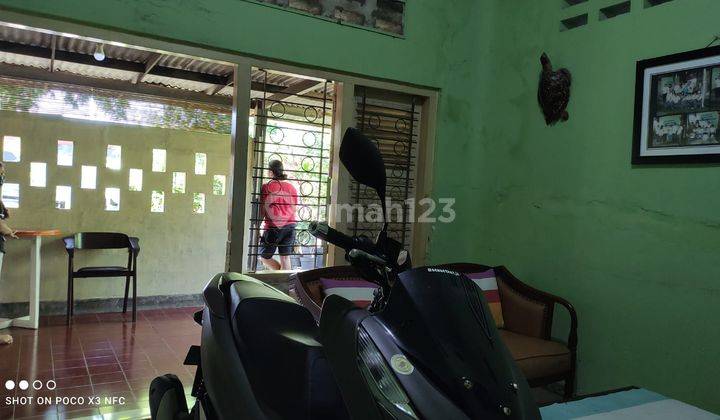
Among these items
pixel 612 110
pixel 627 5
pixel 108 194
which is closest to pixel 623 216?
pixel 612 110

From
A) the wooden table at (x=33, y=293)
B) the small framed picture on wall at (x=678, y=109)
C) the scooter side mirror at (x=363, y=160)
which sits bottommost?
the wooden table at (x=33, y=293)

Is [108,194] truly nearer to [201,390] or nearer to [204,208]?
[204,208]

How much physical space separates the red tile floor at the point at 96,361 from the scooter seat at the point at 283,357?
5.27 ft

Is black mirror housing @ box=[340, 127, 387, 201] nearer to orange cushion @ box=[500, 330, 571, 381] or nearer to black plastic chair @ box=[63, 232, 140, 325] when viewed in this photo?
orange cushion @ box=[500, 330, 571, 381]

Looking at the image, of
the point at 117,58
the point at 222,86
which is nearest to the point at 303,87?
the point at 222,86

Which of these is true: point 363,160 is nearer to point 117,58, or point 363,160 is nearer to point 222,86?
point 117,58

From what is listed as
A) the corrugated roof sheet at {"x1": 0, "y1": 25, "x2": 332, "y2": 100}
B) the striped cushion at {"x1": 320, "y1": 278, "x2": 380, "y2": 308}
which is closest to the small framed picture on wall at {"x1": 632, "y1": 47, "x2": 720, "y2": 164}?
the striped cushion at {"x1": 320, "y1": 278, "x2": 380, "y2": 308}

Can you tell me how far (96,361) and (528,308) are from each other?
3.00 metres

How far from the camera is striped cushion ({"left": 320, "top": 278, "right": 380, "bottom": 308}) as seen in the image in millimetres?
2674

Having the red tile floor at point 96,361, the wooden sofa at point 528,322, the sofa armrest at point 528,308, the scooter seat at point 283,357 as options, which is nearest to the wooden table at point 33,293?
the red tile floor at point 96,361

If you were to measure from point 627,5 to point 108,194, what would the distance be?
4766mm

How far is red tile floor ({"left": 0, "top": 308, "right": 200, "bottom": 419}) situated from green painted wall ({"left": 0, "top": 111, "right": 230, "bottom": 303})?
45 centimetres

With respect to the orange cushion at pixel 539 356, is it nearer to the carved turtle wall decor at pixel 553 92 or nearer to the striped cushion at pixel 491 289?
the striped cushion at pixel 491 289

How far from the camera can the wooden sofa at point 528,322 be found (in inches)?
102
